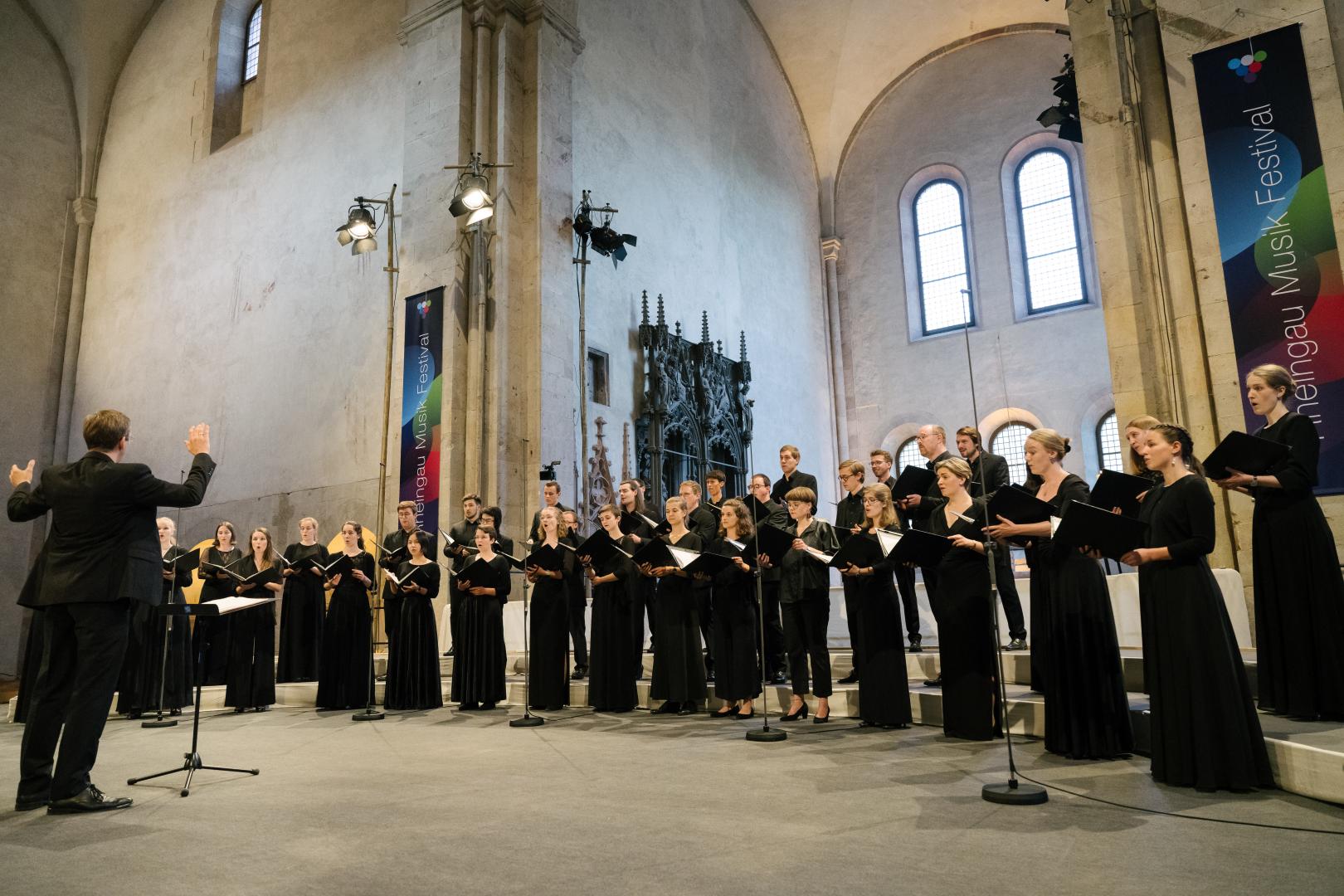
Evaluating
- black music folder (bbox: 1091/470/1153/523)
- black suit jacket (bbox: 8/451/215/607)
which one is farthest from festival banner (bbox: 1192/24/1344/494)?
black suit jacket (bbox: 8/451/215/607)

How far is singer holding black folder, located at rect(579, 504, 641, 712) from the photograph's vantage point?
7426mm

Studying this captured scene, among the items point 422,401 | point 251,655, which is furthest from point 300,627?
point 422,401

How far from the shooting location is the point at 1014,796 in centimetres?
362

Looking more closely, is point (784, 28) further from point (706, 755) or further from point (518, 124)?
point (706, 755)

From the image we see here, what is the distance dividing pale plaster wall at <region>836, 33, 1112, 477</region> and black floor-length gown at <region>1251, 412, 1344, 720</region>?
41.0ft

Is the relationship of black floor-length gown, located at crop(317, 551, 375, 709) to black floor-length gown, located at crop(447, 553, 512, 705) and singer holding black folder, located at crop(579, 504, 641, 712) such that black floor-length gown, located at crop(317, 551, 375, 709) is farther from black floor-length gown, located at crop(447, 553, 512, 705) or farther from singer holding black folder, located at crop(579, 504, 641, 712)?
singer holding black folder, located at crop(579, 504, 641, 712)

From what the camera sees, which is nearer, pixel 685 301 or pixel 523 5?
pixel 523 5

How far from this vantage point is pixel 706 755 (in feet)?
16.5

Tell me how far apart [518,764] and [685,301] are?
35.7 feet

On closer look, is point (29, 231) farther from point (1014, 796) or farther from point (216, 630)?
point (1014, 796)

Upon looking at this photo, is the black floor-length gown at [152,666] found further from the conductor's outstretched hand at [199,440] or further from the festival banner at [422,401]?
the conductor's outstretched hand at [199,440]

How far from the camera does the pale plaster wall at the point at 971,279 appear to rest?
17.1m

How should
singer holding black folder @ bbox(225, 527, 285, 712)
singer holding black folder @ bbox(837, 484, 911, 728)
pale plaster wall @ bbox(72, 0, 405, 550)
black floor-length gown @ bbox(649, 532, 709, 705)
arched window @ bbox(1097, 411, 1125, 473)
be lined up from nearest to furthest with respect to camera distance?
singer holding black folder @ bbox(837, 484, 911, 728), black floor-length gown @ bbox(649, 532, 709, 705), singer holding black folder @ bbox(225, 527, 285, 712), pale plaster wall @ bbox(72, 0, 405, 550), arched window @ bbox(1097, 411, 1125, 473)

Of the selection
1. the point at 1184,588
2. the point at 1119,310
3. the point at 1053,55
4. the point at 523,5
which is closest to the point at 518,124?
the point at 523,5
